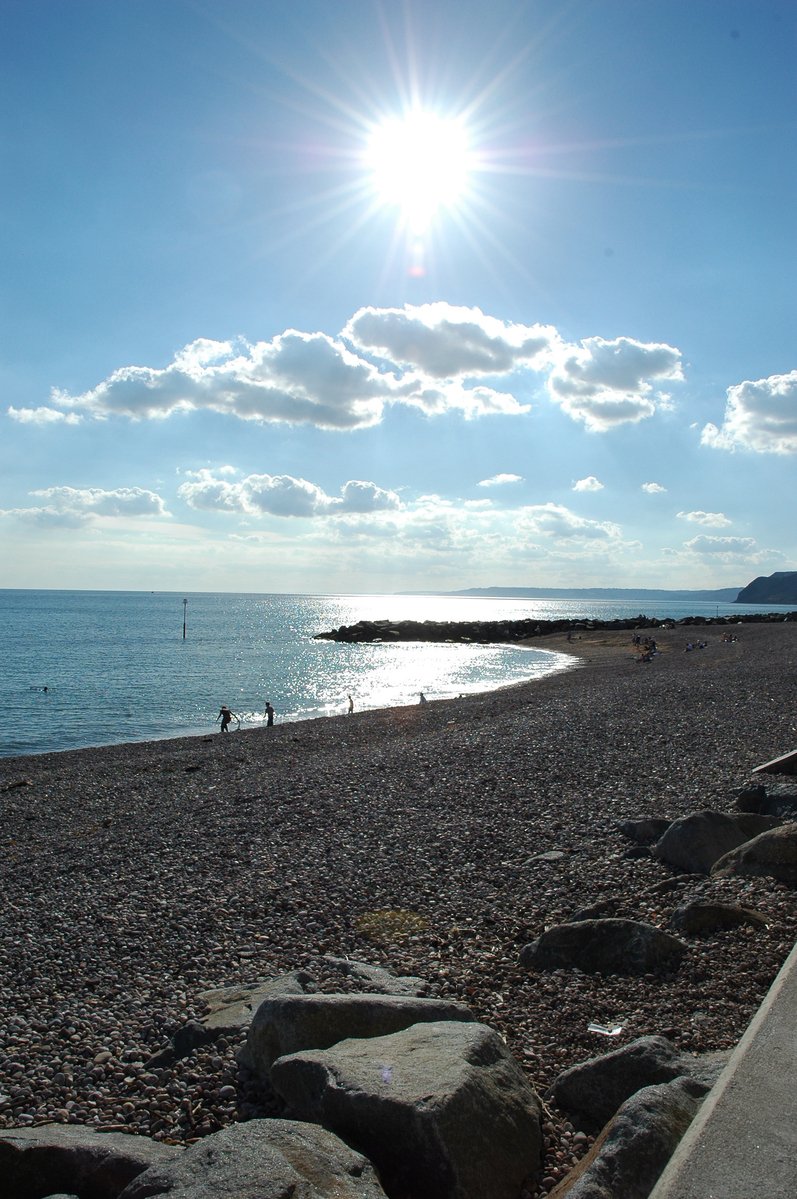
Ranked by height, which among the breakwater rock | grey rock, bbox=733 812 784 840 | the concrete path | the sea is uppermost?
the concrete path

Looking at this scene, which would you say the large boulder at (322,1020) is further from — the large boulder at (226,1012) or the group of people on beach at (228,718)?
the group of people on beach at (228,718)

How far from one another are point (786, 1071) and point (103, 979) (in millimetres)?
6385

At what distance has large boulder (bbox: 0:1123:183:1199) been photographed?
15.3 feet

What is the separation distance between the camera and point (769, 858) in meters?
8.68

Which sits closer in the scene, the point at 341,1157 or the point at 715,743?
the point at 341,1157

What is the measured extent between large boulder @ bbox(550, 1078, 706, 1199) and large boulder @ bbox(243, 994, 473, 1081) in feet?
5.29

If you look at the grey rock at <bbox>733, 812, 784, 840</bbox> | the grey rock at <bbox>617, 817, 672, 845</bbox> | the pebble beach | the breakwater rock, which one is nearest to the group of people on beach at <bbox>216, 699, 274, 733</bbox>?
the pebble beach

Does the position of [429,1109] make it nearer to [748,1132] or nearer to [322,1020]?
Result: [322,1020]

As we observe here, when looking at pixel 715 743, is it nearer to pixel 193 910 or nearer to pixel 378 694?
pixel 193 910

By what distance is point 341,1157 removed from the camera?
4199 millimetres

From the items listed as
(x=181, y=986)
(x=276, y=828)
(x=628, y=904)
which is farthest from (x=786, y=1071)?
(x=276, y=828)

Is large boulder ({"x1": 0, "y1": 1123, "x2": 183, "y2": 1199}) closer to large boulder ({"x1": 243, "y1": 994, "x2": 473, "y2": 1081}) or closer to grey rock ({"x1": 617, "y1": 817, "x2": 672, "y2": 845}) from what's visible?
large boulder ({"x1": 243, "y1": 994, "x2": 473, "y2": 1081})

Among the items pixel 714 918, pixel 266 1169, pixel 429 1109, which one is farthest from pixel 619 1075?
pixel 714 918

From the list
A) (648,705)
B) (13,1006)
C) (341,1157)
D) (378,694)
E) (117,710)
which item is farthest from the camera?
(378,694)
